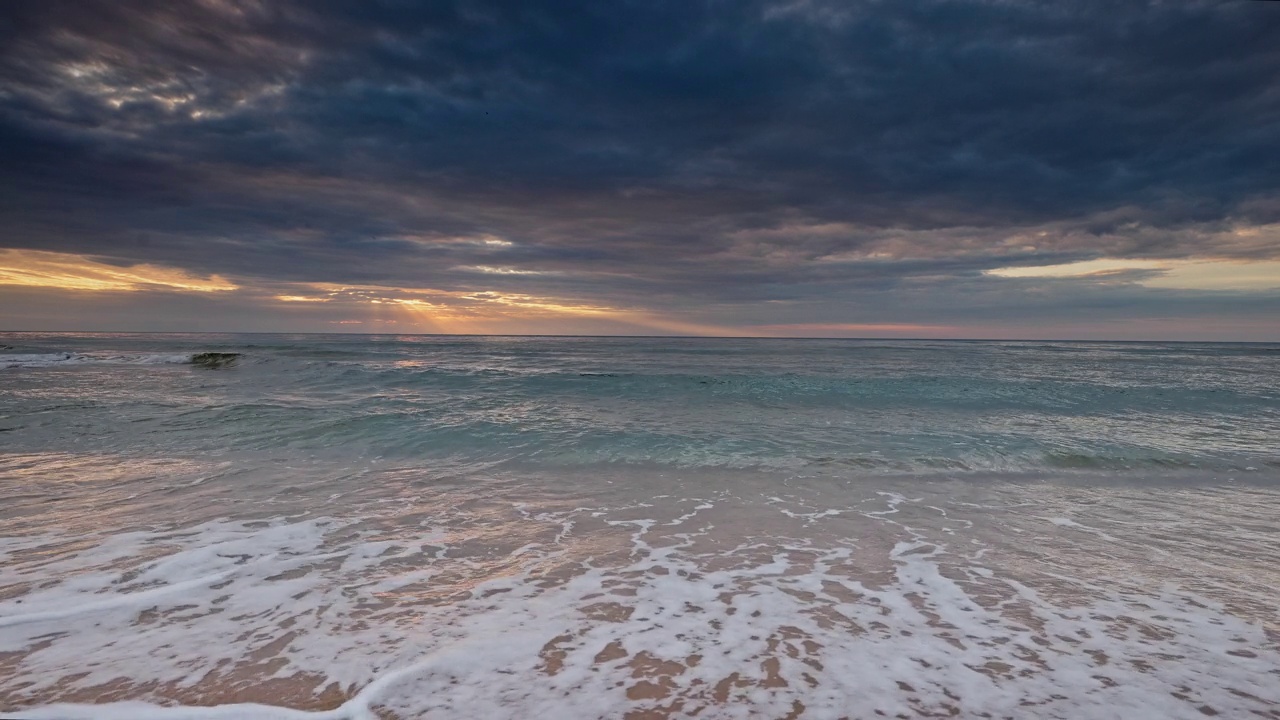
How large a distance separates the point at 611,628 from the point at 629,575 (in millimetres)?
998

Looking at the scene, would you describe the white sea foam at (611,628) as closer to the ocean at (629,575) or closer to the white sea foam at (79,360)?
the ocean at (629,575)

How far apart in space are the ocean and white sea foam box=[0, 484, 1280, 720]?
0.02 metres

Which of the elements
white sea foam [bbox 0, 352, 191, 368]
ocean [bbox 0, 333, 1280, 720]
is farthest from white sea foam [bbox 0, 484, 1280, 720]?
white sea foam [bbox 0, 352, 191, 368]

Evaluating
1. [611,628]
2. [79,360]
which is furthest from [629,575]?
[79,360]

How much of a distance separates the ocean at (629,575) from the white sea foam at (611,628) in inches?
0.9

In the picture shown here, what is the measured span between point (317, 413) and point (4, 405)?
892cm

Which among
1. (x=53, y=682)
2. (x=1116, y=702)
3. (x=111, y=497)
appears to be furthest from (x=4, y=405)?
(x=1116, y=702)

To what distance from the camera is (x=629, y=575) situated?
497 centimetres

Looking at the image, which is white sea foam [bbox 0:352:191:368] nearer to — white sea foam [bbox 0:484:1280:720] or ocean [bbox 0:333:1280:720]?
ocean [bbox 0:333:1280:720]

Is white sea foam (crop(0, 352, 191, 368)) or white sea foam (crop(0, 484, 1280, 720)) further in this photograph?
white sea foam (crop(0, 352, 191, 368))

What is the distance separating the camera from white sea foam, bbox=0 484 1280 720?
3.17 metres

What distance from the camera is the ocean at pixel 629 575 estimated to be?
10.6 feet

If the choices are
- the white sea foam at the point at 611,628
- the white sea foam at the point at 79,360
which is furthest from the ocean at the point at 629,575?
the white sea foam at the point at 79,360

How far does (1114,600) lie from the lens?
4.44 m
